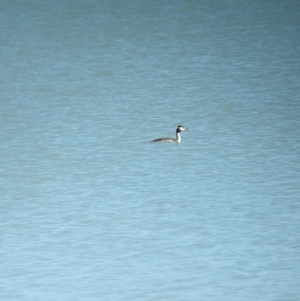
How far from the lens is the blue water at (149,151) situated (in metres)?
11.0

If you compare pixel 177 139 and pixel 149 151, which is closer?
pixel 149 151

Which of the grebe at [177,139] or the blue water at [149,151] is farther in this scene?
the grebe at [177,139]

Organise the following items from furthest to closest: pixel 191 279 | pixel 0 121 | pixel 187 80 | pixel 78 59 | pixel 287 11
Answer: pixel 287 11 < pixel 78 59 < pixel 187 80 < pixel 0 121 < pixel 191 279

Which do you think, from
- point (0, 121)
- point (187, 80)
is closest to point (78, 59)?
point (187, 80)

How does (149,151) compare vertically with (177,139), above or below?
below

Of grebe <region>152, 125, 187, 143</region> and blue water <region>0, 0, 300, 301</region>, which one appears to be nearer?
blue water <region>0, 0, 300, 301</region>

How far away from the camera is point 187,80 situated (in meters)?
22.3

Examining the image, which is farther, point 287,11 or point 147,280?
point 287,11

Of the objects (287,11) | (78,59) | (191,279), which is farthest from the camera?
(287,11)

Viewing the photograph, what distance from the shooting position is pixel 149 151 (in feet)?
56.6

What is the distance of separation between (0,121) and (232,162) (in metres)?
4.95

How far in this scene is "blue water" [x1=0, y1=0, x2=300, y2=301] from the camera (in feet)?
36.1

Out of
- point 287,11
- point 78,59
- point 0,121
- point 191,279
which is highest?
point 287,11

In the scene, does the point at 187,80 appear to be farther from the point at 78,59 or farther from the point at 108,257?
the point at 108,257
